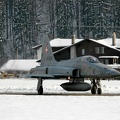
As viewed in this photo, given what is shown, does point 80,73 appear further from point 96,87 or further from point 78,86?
point 96,87

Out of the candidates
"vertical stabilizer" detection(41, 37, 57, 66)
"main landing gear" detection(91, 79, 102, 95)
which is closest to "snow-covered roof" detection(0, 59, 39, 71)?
"vertical stabilizer" detection(41, 37, 57, 66)

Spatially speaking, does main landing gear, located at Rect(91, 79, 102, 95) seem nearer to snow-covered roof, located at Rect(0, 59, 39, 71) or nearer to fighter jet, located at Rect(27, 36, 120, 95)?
fighter jet, located at Rect(27, 36, 120, 95)

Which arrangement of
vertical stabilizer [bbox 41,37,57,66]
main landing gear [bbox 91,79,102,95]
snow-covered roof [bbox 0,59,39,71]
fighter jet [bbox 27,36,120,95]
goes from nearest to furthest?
fighter jet [bbox 27,36,120,95], main landing gear [bbox 91,79,102,95], vertical stabilizer [bbox 41,37,57,66], snow-covered roof [bbox 0,59,39,71]

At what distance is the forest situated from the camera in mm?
129738

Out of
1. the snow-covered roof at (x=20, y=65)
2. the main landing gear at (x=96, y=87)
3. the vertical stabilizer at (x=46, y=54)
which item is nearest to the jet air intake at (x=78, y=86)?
the main landing gear at (x=96, y=87)

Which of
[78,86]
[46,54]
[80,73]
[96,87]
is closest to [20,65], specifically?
[46,54]

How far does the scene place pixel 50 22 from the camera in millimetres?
146250

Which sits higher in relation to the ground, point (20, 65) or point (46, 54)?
point (46, 54)

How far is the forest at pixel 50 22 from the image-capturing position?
129738 millimetres
